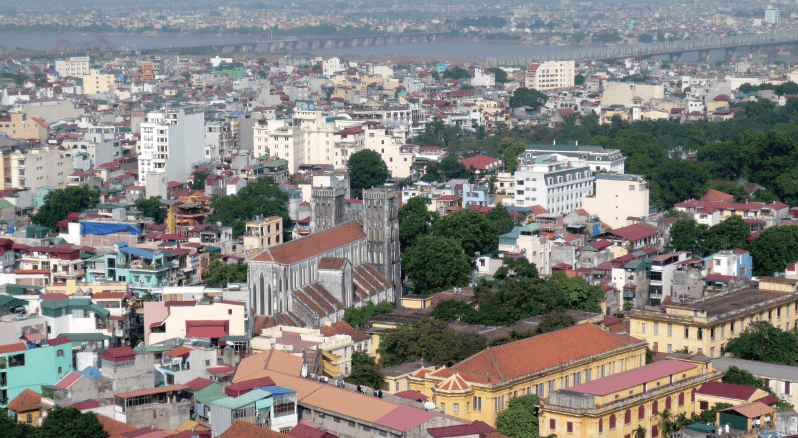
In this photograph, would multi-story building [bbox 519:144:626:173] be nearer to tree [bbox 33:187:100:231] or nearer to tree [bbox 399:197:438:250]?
tree [bbox 399:197:438:250]

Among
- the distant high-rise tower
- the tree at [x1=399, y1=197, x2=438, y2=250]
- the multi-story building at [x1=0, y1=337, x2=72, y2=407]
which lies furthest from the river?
the multi-story building at [x1=0, y1=337, x2=72, y2=407]

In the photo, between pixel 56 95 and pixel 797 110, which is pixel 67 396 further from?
pixel 56 95

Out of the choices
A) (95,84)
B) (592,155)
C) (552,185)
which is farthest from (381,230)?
(95,84)

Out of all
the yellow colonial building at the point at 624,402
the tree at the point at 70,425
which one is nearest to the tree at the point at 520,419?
the yellow colonial building at the point at 624,402

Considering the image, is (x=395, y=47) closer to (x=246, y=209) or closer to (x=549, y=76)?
(x=549, y=76)

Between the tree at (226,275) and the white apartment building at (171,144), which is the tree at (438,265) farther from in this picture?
the white apartment building at (171,144)
